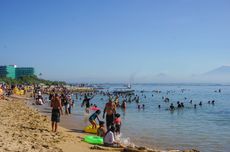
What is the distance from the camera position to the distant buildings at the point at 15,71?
137450mm

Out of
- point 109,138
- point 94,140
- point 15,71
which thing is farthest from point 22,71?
point 109,138

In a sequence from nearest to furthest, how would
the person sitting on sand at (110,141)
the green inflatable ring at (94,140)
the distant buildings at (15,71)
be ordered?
1. the person sitting on sand at (110,141)
2. the green inflatable ring at (94,140)
3. the distant buildings at (15,71)

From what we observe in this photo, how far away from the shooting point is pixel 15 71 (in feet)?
468

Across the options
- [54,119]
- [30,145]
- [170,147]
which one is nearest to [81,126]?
[54,119]

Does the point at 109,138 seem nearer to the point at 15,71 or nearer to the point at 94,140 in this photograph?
the point at 94,140

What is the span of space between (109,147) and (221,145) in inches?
243

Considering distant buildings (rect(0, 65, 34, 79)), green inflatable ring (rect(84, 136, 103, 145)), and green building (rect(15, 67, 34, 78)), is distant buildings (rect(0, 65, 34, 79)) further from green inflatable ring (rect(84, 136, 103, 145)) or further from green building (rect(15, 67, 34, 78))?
green inflatable ring (rect(84, 136, 103, 145))

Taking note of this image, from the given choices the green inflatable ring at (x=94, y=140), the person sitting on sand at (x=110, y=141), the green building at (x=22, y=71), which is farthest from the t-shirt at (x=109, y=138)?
the green building at (x=22, y=71)

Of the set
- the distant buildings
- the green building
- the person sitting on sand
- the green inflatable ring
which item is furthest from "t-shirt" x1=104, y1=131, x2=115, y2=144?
the green building

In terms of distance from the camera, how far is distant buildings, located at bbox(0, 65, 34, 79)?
137m

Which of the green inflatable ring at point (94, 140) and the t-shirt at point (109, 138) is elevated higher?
the t-shirt at point (109, 138)

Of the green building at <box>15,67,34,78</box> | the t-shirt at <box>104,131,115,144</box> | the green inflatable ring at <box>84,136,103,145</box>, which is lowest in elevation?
the green inflatable ring at <box>84,136,103,145</box>

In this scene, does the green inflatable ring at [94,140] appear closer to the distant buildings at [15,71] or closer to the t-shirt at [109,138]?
the t-shirt at [109,138]

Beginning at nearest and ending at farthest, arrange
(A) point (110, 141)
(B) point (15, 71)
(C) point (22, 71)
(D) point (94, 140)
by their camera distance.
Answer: (A) point (110, 141), (D) point (94, 140), (C) point (22, 71), (B) point (15, 71)
